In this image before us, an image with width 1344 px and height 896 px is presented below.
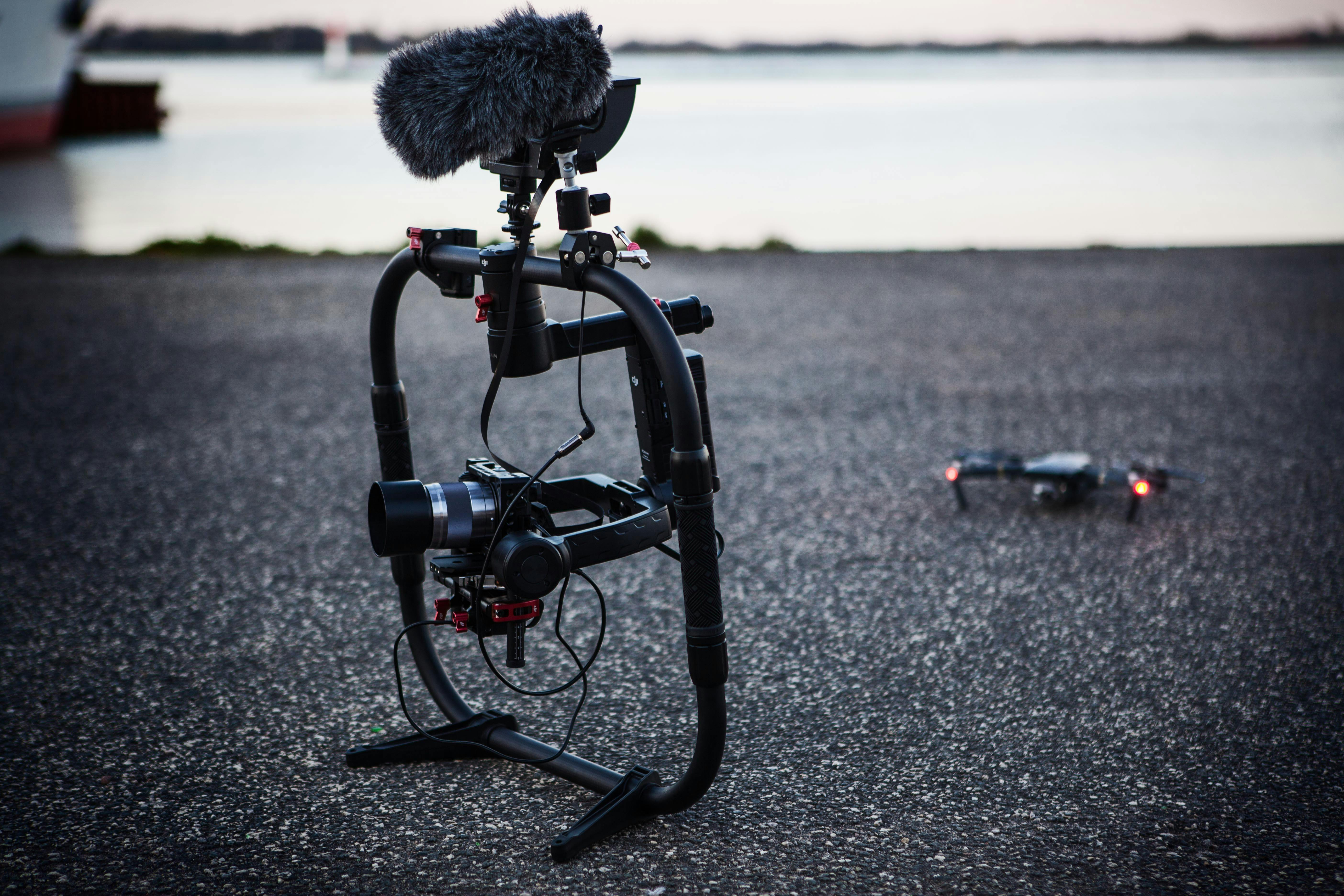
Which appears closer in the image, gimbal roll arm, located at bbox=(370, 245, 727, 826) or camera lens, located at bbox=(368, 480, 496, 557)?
gimbal roll arm, located at bbox=(370, 245, 727, 826)

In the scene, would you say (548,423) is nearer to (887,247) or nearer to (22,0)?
(887,247)

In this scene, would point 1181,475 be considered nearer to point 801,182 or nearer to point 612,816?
point 612,816

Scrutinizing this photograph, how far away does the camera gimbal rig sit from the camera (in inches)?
78.6

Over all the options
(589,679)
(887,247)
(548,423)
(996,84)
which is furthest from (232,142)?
(996,84)

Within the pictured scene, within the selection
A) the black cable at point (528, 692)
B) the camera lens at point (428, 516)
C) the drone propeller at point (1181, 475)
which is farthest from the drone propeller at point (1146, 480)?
the camera lens at point (428, 516)

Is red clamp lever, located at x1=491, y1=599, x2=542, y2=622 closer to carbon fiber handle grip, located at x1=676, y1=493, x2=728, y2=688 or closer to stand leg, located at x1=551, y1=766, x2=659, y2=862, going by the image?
carbon fiber handle grip, located at x1=676, y1=493, x2=728, y2=688

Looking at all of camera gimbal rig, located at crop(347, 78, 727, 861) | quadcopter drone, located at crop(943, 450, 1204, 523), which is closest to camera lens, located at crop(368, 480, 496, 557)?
camera gimbal rig, located at crop(347, 78, 727, 861)

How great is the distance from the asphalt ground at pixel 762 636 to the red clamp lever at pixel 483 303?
1.11m

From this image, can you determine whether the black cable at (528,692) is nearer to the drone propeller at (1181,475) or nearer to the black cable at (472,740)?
the black cable at (472,740)

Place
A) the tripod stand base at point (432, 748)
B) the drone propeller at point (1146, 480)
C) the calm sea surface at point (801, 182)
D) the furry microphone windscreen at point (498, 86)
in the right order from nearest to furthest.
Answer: the furry microphone windscreen at point (498, 86) → the tripod stand base at point (432, 748) → the drone propeller at point (1146, 480) → the calm sea surface at point (801, 182)

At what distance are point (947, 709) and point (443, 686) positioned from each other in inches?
52.2

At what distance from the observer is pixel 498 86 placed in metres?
1.94

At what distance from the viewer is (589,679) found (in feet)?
10.0

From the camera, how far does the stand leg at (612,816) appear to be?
86.5 inches
